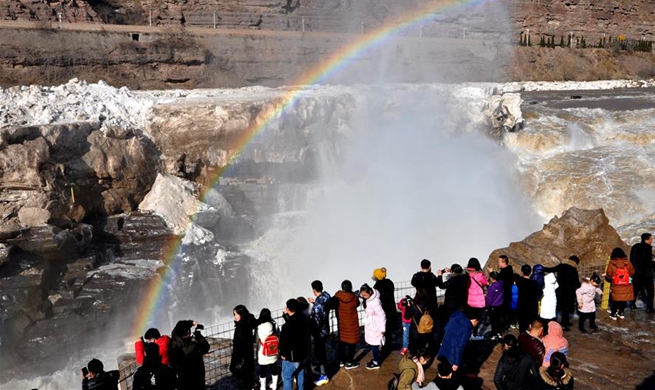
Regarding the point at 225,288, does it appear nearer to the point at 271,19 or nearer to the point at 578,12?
the point at 271,19

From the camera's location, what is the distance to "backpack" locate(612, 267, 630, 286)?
7031 mm

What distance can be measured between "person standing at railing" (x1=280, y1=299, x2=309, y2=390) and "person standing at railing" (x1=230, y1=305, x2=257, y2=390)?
15.1 inches

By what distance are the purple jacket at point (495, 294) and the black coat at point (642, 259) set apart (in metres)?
2.30

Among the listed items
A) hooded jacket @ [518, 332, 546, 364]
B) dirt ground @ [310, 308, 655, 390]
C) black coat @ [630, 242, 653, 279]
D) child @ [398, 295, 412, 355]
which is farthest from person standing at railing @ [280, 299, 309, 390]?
black coat @ [630, 242, 653, 279]

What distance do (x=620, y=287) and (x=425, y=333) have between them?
312 cm

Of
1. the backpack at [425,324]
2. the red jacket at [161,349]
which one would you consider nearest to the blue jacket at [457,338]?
the backpack at [425,324]

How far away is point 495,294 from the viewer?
20.9 feet

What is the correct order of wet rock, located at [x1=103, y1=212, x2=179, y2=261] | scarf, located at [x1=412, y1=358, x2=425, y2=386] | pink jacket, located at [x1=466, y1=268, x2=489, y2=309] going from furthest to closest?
wet rock, located at [x1=103, y1=212, x2=179, y2=261], pink jacket, located at [x1=466, y1=268, x2=489, y2=309], scarf, located at [x1=412, y1=358, x2=425, y2=386]

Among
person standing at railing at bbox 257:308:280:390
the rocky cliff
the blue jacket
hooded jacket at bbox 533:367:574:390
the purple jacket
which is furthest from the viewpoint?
the rocky cliff

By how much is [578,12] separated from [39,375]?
4748cm

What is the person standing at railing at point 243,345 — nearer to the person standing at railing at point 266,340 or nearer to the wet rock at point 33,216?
the person standing at railing at point 266,340

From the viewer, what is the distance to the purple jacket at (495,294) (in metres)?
6.38

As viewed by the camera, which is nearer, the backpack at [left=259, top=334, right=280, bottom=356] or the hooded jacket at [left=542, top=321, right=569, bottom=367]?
the hooded jacket at [left=542, top=321, right=569, bottom=367]

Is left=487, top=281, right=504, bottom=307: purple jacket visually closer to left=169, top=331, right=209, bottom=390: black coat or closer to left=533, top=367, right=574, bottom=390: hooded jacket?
left=533, top=367, right=574, bottom=390: hooded jacket
